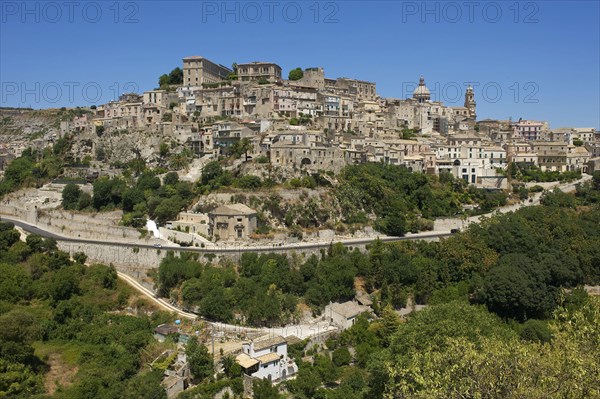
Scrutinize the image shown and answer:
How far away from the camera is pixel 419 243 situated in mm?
36562

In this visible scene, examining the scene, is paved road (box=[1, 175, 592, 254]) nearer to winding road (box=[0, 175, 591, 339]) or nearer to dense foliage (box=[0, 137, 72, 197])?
winding road (box=[0, 175, 591, 339])

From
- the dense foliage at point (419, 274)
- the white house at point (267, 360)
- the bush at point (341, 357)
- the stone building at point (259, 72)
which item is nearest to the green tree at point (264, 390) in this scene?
the white house at point (267, 360)

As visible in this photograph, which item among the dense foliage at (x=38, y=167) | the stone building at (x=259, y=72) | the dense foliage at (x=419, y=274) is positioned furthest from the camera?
the stone building at (x=259, y=72)

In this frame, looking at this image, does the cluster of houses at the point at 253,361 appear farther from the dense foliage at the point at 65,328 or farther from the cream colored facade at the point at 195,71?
the cream colored facade at the point at 195,71

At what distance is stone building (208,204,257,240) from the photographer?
35188 millimetres

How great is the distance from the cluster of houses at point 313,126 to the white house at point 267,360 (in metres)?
18.9

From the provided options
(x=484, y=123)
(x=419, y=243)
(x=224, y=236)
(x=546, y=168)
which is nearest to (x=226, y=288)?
(x=224, y=236)

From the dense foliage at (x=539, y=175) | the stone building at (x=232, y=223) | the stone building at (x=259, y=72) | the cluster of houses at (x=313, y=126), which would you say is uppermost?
the stone building at (x=259, y=72)

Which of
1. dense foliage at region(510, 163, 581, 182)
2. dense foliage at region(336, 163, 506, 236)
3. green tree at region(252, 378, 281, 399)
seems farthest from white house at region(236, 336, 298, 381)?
dense foliage at region(510, 163, 581, 182)

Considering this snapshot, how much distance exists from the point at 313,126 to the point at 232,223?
17789 millimetres

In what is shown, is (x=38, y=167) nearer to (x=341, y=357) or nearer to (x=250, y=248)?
(x=250, y=248)

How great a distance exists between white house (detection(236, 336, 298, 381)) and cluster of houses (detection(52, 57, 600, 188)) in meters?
18.9

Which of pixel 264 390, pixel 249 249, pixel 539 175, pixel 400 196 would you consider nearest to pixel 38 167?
pixel 249 249

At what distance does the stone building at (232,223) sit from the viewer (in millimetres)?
35188
